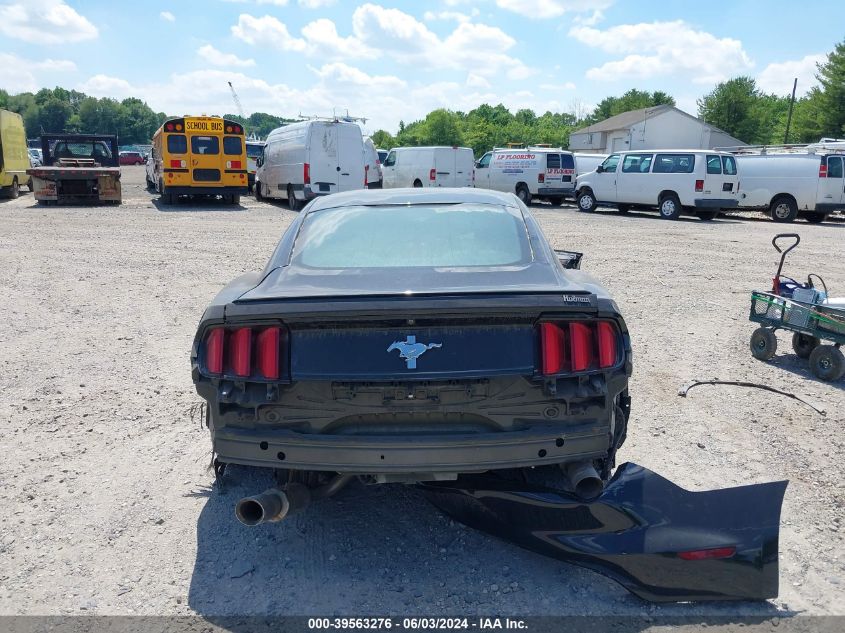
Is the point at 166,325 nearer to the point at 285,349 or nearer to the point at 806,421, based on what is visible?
the point at 285,349

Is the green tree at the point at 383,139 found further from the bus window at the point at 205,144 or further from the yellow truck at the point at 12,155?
the bus window at the point at 205,144

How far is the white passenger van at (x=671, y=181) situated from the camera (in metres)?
19.8

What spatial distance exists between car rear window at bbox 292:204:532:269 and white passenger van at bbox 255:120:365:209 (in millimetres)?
16629

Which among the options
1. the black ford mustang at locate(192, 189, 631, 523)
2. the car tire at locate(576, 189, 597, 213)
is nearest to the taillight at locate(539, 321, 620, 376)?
the black ford mustang at locate(192, 189, 631, 523)

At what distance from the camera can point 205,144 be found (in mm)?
21016

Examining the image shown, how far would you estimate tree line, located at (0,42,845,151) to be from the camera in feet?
165

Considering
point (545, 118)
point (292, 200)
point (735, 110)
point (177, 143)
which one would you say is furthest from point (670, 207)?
point (545, 118)

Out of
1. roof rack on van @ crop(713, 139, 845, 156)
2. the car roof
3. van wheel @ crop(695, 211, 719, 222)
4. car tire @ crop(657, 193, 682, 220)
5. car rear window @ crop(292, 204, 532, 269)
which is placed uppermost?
roof rack on van @ crop(713, 139, 845, 156)

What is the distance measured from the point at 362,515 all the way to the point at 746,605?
1890 mm

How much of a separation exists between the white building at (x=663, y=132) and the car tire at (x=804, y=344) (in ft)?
190

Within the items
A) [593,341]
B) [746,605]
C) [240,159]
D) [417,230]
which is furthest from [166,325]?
[240,159]

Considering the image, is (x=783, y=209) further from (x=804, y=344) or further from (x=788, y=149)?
(x=804, y=344)

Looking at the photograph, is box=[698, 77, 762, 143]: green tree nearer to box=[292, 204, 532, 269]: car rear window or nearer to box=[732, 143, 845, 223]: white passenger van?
box=[732, 143, 845, 223]: white passenger van

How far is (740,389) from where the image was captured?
18.9 feet
